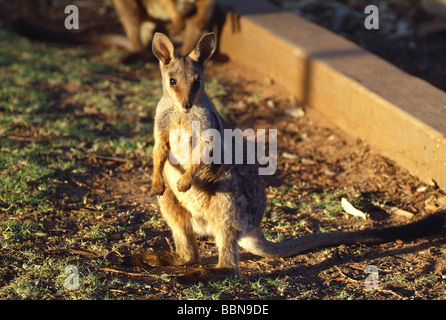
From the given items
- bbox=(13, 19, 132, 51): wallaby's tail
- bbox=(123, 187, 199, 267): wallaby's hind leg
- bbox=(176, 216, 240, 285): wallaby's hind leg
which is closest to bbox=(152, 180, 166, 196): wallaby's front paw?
bbox=(123, 187, 199, 267): wallaby's hind leg

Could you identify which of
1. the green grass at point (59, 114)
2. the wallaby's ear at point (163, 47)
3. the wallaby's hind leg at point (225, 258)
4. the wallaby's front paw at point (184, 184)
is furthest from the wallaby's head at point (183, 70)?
the green grass at point (59, 114)

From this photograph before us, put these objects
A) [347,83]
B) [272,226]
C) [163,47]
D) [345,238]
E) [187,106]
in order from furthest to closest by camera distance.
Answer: [347,83] < [272,226] < [345,238] < [163,47] < [187,106]

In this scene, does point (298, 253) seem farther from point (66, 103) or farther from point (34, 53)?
point (34, 53)

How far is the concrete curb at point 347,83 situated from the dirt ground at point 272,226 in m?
0.14

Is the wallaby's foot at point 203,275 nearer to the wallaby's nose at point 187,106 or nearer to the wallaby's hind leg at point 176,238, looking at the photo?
the wallaby's hind leg at point 176,238

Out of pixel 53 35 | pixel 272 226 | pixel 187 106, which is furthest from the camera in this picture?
pixel 53 35

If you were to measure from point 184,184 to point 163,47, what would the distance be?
0.80 metres

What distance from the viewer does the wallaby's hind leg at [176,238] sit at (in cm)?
395

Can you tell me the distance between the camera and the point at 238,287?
369cm

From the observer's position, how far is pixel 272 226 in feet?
14.8

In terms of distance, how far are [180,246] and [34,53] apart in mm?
4543

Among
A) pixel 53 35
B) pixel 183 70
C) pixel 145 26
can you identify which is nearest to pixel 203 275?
pixel 183 70

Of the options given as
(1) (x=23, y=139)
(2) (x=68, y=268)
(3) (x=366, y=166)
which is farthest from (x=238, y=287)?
(1) (x=23, y=139)

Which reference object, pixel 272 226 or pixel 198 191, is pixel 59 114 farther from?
pixel 198 191
